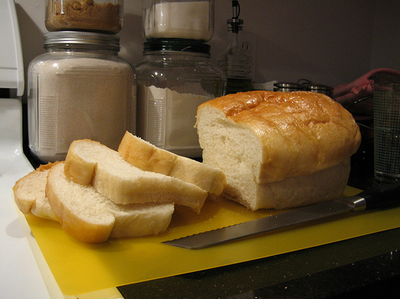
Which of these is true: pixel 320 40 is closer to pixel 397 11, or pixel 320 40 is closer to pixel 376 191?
pixel 397 11

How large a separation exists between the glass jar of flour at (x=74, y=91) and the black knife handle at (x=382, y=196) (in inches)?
44.4

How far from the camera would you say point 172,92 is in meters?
1.73

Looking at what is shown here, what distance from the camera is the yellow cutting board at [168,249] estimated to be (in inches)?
32.6

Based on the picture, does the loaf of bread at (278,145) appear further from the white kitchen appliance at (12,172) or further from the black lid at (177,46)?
the white kitchen appliance at (12,172)

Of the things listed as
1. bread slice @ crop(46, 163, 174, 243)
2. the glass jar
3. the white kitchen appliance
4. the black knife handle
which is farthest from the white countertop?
the black knife handle

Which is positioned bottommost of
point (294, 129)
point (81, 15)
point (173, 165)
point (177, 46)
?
point (173, 165)

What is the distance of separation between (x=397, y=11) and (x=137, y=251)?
117 inches

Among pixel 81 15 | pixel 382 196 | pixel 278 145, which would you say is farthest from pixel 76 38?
pixel 382 196

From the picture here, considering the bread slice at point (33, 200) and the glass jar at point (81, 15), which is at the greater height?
the glass jar at point (81, 15)

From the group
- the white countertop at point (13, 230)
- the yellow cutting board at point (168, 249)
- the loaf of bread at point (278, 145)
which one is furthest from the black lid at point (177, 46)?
the yellow cutting board at point (168, 249)

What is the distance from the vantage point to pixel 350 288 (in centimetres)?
80

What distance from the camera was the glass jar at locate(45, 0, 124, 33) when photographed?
1.53 meters

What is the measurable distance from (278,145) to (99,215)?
24.3 inches

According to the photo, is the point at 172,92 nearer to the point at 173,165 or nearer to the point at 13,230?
the point at 173,165
